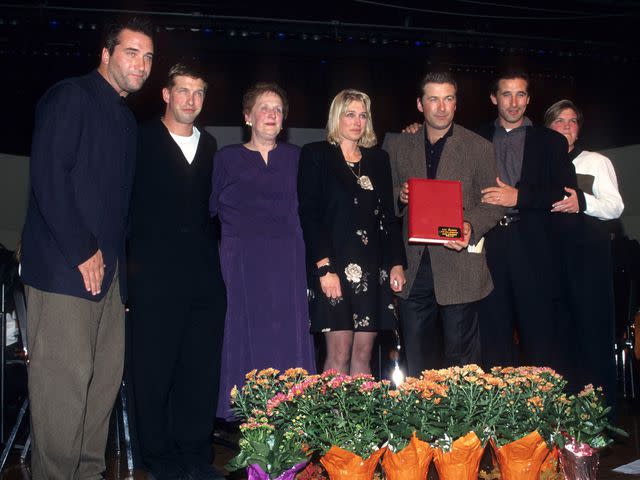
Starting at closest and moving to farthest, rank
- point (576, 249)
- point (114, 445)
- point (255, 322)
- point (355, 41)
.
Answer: point (255, 322) → point (576, 249) → point (114, 445) → point (355, 41)

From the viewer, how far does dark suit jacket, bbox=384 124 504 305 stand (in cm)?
329

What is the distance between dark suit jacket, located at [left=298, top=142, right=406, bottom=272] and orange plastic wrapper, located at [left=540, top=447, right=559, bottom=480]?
1063 mm

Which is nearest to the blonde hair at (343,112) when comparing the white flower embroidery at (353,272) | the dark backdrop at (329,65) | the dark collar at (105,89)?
the white flower embroidery at (353,272)

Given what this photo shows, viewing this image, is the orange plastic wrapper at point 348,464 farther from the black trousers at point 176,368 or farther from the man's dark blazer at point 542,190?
the man's dark blazer at point 542,190

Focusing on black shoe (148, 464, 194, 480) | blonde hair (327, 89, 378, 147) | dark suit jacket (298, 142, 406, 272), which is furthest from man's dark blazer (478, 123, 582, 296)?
black shoe (148, 464, 194, 480)

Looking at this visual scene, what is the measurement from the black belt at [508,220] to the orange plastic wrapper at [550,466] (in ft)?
3.98

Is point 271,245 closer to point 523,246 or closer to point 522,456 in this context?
point 523,246

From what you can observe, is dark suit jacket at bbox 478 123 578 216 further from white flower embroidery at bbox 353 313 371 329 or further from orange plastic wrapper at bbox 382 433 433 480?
orange plastic wrapper at bbox 382 433 433 480

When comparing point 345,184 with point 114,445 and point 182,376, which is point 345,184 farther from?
point 114,445

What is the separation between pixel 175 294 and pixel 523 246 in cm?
152

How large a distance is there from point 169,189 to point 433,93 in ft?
3.97

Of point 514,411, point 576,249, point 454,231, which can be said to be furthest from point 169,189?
point 576,249

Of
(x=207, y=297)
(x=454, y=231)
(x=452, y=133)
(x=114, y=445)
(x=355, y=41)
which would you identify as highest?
(x=355, y=41)

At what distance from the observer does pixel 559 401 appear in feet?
8.12
